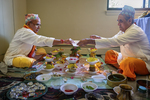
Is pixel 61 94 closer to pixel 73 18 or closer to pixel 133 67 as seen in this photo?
pixel 133 67

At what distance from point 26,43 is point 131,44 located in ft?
5.96

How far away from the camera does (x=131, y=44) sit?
6.25ft

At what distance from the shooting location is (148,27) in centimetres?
212

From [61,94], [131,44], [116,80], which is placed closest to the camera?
[61,94]

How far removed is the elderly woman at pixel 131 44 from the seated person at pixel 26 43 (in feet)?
2.01

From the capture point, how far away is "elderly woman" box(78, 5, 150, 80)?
169cm

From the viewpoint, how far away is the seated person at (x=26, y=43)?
1.97m

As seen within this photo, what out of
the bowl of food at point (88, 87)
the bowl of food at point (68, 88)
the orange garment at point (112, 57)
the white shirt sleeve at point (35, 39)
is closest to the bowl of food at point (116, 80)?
the bowl of food at point (88, 87)

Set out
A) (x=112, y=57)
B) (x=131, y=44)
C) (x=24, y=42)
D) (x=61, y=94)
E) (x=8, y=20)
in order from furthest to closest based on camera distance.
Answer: (x=8, y=20) → (x=112, y=57) → (x=24, y=42) → (x=131, y=44) → (x=61, y=94)

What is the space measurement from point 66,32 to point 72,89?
246 cm

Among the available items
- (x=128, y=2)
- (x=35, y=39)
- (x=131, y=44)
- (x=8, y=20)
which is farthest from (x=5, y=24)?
(x=128, y=2)

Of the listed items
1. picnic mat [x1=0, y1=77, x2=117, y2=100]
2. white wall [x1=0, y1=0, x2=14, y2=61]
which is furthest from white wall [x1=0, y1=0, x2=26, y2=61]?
picnic mat [x1=0, y1=77, x2=117, y2=100]

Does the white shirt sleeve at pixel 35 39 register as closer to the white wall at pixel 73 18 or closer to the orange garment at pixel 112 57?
the orange garment at pixel 112 57

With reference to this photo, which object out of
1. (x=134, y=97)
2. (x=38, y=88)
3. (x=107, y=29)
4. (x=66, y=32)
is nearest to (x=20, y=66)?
(x=38, y=88)
